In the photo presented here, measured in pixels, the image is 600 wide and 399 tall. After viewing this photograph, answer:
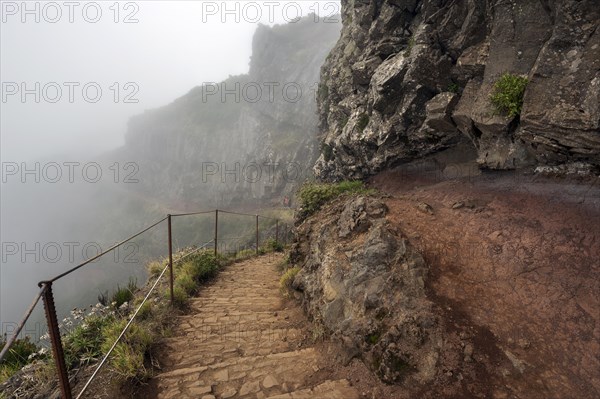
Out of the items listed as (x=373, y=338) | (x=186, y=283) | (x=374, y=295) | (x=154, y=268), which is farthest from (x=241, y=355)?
(x=154, y=268)

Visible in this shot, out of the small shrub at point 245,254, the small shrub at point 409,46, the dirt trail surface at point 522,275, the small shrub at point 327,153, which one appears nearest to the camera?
the dirt trail surface at point 522,275

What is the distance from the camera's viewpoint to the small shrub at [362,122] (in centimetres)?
1114

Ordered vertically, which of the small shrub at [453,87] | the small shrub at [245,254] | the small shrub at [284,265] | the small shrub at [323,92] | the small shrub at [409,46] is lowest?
the small shrub at [245,254]

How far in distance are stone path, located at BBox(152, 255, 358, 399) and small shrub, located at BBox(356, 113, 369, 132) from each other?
6919 millimetres

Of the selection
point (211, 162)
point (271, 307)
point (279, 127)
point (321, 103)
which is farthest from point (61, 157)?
point (271, 307)

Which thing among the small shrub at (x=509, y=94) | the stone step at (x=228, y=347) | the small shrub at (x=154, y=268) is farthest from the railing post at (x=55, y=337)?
the small shrub at (x=509, y=94)

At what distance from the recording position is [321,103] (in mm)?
19281

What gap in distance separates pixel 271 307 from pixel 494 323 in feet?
14.5

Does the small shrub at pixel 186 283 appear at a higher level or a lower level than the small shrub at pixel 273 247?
higher

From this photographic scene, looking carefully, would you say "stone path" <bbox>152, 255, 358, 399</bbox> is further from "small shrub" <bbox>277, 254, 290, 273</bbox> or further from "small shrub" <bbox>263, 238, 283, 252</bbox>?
"small shrub" <bbox>263, 238, 283, 252</bbox>

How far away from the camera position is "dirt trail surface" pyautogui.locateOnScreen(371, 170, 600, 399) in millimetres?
3264

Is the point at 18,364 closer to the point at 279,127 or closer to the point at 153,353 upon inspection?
the point at 153,353

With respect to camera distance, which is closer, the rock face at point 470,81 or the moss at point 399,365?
the moss at point 399,365

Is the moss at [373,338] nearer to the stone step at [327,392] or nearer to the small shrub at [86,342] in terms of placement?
the stone step at [327,392]
